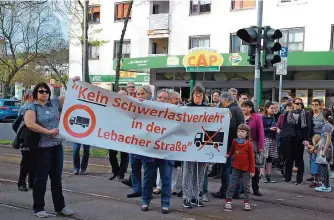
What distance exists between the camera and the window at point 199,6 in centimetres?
3033

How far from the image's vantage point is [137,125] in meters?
7.35

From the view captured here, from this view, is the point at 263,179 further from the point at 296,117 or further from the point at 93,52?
the point at 93,52

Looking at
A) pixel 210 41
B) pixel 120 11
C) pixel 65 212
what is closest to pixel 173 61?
pixel 210 41

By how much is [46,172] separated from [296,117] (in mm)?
6031

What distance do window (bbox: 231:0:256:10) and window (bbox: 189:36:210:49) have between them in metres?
2.65

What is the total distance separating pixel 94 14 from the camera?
37.0 m

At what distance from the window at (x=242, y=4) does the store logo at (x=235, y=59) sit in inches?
225

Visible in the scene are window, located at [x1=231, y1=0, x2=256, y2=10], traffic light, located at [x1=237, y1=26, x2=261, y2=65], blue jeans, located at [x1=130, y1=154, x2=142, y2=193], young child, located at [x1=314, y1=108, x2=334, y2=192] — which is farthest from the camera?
window, located at [x1=231, y1=0, x2=256, y2=10]

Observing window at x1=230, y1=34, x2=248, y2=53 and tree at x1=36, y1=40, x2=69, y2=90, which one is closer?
window at x1=230, y1=34, x2=248, y2=53

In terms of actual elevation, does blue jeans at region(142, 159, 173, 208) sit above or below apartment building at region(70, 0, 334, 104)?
below

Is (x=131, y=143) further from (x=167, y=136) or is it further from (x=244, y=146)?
(x=244, y=146)

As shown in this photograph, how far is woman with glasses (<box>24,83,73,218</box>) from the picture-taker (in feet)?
20.9

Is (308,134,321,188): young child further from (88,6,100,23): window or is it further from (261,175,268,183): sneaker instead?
(88,6,100,23): window

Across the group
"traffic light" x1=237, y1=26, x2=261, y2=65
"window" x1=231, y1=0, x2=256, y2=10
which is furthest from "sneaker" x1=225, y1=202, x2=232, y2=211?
"window" x1=231, y1=0, x2=256, y2=10
